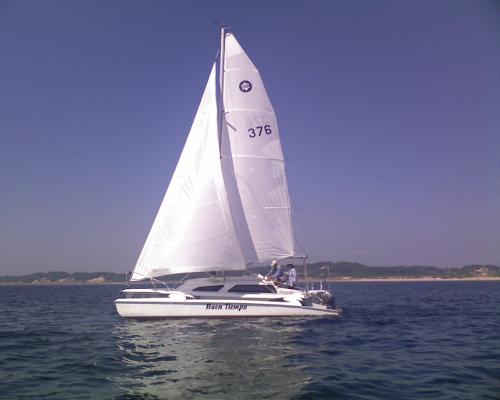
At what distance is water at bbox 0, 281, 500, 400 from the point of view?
21.8ft

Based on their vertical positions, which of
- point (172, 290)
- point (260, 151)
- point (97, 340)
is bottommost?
point (97, 340)

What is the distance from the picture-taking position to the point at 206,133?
1628 cm

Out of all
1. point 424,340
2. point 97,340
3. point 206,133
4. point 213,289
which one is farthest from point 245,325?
point 206,133

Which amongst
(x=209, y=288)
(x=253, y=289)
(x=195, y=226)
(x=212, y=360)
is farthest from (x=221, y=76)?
(x=212, y=360)

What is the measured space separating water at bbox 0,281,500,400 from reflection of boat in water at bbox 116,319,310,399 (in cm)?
2

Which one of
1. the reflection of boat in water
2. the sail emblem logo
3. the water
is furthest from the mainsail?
the reflection of boat in water

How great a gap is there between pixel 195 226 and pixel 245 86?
279 inches

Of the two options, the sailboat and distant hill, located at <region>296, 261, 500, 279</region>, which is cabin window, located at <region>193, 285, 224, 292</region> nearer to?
the sailboat

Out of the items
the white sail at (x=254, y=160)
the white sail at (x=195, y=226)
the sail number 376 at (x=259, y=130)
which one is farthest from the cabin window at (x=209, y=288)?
the sail number 376 at (x=259, y=130)

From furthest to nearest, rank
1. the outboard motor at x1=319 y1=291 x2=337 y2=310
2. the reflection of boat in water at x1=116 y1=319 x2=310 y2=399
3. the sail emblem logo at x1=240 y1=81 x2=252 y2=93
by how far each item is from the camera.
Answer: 1. the sail emblem logo at x1=240 y1=81 x2=252 y2=93
2. the outboard motor at x1=319 y1=291 x2=337 y2=310
3. the reflection of boat in water at x1=116 y1=319 x2=310 y2=399

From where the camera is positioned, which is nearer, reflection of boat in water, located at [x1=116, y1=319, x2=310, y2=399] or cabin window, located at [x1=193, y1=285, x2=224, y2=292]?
reflection of boat in water, located at [x1=116, y1=319, x2=310, y2=399]

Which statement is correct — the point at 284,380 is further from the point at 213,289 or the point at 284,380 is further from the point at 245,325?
the point at 213,289

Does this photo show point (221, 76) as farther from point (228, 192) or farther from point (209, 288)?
point (209, 288)

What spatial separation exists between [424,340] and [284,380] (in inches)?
241
